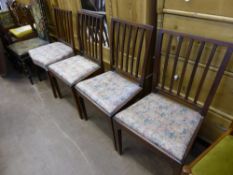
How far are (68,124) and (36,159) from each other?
42 cm

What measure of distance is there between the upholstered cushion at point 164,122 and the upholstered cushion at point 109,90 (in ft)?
0.36

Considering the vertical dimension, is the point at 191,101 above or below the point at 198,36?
below

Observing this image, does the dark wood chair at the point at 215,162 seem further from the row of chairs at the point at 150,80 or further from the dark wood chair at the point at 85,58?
the dark wood chair at the point at 85,58

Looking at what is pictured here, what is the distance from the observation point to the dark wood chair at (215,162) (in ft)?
2.70

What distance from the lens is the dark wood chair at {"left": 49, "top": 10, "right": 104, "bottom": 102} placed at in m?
1.68

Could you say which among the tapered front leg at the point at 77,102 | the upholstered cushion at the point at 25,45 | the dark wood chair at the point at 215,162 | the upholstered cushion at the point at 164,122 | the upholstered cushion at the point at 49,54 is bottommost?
the tapered front leg at the point at 77,102

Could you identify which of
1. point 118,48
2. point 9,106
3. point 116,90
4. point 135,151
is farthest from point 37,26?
point 135,151

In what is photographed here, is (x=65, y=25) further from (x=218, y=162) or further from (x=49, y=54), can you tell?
(x=218, y=162)

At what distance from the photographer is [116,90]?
4.77 ft

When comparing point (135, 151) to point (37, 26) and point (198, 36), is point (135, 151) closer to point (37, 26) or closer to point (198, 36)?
point (198, 36)

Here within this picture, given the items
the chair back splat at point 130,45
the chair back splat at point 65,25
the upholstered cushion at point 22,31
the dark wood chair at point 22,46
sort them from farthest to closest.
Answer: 1. the upholstered cushion at point 22,31
2. the dark wood chair at point 22,46
3. the chair back splat at point 65,25
4. the chair back splat at point 130,45

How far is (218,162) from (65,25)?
1.87 meters

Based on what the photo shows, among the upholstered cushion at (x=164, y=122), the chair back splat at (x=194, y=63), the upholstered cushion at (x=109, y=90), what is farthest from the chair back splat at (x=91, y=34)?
the upholstered cushion at (x=164, y=122)

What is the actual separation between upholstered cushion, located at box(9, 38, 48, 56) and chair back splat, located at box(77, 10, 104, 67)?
0.86 m
